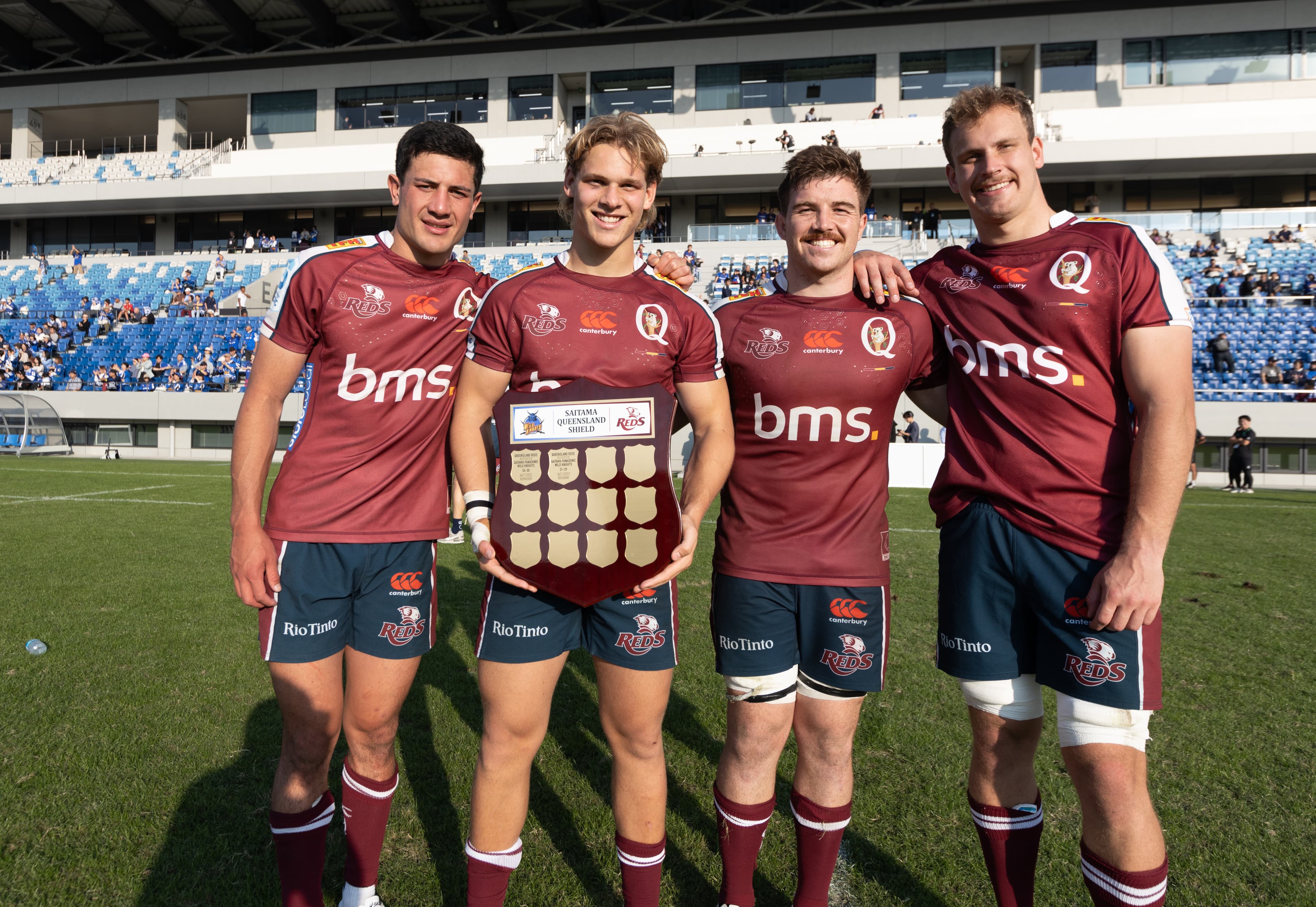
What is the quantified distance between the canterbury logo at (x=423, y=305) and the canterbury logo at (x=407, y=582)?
873 millimetres

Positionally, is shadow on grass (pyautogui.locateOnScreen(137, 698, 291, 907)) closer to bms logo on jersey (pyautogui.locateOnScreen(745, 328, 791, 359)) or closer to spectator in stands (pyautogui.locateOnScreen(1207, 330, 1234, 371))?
bms logo on jersey (pyautogui.locateOnScreen(745, 328, 791, 359))

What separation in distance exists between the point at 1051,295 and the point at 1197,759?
8.96 ft

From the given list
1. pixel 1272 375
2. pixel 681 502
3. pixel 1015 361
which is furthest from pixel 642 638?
pixel 1272 375

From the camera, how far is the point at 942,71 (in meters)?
30.8

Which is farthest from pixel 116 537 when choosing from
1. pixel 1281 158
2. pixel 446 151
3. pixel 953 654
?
pixel 1281 158

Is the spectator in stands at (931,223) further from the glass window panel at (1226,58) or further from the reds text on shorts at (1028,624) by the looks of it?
the reds text on shorts at (1028,624)

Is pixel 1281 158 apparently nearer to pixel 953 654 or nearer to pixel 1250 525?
pixel 1250 525

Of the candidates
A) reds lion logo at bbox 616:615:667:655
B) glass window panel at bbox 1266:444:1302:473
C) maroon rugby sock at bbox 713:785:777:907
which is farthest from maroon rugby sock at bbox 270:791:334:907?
glass window panel at bbox 1266:444:1302:473

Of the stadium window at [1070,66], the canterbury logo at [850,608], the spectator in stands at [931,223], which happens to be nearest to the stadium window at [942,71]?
the stadium window at [1070,66]

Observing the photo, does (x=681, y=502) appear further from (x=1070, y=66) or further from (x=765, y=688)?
(x=1070, y=66)

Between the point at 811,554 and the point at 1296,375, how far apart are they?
1009 inches

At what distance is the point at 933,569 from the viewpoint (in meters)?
8.13

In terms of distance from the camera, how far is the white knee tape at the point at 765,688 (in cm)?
248

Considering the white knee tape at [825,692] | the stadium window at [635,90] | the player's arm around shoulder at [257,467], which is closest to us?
the player's arm around shoulder at [257,467]
